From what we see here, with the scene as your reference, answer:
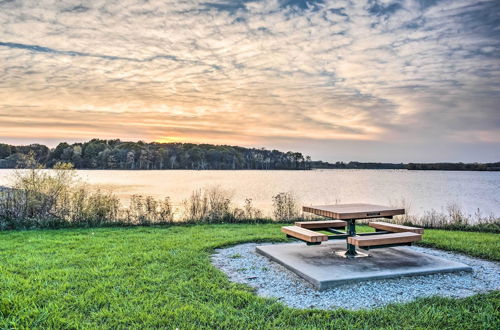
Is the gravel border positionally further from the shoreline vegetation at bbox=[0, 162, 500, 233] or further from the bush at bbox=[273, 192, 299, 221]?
the bush at bbox=[273, 192, 299, 221]

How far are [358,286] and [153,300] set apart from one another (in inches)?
103

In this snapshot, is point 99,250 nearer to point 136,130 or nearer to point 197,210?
point 197,210

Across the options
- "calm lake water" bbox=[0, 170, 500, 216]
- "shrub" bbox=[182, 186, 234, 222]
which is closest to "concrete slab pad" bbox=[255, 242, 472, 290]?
"shrub" bbox=[182, 186, 234, 222]

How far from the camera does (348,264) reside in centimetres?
541

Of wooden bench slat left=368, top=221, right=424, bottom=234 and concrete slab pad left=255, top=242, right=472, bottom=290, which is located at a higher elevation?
wooden bench slat left=368, top=221, right=424, bottom=234

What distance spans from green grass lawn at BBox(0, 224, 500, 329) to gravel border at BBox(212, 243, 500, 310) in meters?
0.24

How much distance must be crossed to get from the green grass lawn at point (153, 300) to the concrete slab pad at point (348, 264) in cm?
88

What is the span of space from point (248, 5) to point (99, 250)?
24.8ft

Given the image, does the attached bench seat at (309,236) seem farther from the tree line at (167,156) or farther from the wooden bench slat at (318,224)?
the tree line at (167,156)

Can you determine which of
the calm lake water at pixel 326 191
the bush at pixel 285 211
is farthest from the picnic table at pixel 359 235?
the calm lake water at pixel 326 191

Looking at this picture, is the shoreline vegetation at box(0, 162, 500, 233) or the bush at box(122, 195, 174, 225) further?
the bush at box(122, 195, 174, 225)

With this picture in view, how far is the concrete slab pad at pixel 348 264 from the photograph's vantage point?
4763 millimetres

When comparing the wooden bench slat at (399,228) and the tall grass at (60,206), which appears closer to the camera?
the wooden bench slat at (399,228)

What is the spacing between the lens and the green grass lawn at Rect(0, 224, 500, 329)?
3.47m
